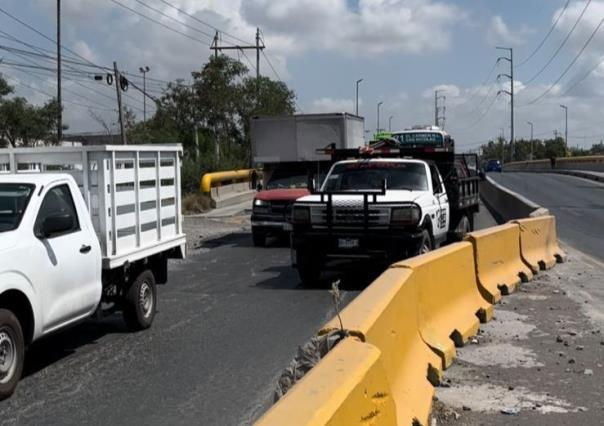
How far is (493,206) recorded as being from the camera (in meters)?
29.1

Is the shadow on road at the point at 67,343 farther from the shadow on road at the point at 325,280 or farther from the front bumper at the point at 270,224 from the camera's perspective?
the front bumper at the point at 270,224

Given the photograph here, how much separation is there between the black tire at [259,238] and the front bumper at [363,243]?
601 centimetres

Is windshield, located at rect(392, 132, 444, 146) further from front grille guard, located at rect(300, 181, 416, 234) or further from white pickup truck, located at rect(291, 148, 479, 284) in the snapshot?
front grille guard, located at rect(300, 181, 416, 234)

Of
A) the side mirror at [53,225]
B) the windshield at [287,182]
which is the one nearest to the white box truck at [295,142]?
the windshield at [287,182]

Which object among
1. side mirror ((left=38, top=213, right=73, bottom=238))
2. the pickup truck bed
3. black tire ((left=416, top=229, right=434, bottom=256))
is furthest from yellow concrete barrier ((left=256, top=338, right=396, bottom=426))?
black tire ((left=416, top=229, right=434, bottom=256))

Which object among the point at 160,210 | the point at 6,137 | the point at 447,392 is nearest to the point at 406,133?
the point at 6,137

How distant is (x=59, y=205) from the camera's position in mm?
7426

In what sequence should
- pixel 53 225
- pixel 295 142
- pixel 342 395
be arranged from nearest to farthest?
pixel 342 395 < pixel 53 225 < pixel 295 142

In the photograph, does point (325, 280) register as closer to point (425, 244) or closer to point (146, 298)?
point (425, 244)

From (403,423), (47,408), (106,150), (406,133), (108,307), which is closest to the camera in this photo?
(403,423)

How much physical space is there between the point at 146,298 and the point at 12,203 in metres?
2.41

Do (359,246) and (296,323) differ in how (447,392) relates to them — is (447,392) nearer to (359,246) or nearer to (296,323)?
(296,323)

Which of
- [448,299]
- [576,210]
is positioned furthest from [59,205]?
[576,210]

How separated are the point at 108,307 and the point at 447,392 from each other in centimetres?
440
